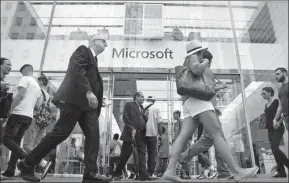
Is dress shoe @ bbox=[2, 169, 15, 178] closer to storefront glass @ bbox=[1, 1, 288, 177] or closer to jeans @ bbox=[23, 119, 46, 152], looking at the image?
jeans @ bbox=[23, 119, 46, 152]

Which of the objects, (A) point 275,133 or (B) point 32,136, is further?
(A) point 275,133

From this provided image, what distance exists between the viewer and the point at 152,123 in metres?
5.84

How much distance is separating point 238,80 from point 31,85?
6791 mm

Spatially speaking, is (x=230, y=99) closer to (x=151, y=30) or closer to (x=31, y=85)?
(x=151, y=30)

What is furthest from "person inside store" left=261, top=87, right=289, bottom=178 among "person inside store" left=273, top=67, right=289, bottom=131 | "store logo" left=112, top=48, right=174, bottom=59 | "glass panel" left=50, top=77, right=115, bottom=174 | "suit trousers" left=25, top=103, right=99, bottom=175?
"glass panel" left=50, top=77, right=115, bottom=174

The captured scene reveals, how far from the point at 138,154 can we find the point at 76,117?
2.49 m

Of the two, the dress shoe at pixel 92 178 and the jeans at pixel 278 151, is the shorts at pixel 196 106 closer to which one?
the dress shoe at pixel 92 178

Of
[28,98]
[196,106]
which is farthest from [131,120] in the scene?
[196,106]

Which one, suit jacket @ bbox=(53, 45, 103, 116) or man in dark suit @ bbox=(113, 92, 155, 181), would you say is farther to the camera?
man in dark suit @ bbox=(113, 92, 155, 181)

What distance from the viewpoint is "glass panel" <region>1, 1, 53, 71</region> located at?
8508 mm

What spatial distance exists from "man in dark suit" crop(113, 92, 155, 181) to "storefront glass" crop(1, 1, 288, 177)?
3287mm

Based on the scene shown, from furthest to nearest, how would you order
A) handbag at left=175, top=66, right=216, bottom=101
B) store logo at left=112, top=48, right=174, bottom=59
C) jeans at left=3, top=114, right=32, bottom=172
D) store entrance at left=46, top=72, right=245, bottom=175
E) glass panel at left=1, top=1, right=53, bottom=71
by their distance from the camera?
store logo at left=112, top=48, right=174, bottom=59 < store entrance at left=46, top=72, right=245, bottom=175 < glass panel at left=1, top=1, right=53, bottom=71 < jeans at left=3, top=114, right=32, bottom=172 < handbag at left=175, top=66, right=216, bottom=101

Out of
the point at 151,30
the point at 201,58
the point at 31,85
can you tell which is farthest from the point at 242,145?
the point at 31,85

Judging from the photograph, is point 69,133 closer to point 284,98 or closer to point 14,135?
point 14,135
